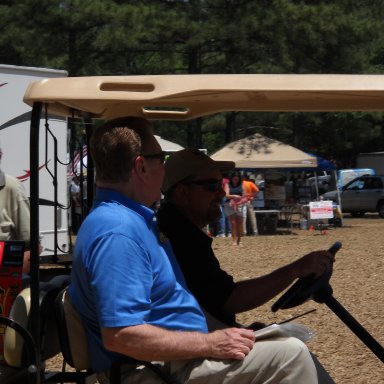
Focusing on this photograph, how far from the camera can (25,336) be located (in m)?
3.04

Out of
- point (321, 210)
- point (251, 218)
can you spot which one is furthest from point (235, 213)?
point (321, 210)

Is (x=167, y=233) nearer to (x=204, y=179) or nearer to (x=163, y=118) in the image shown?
(x=204, y=179)

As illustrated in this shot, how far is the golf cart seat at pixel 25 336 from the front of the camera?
10.0ft

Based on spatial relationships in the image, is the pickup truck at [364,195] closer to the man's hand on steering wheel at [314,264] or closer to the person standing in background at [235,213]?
the person standing in background at [235,213]

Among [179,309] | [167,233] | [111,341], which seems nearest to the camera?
[111,341]

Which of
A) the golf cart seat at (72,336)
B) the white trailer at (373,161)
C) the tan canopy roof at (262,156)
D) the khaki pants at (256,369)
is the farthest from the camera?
the white trailer at (373,161)

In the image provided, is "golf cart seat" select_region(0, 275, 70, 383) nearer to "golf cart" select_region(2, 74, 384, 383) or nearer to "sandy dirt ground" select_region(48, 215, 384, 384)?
"golf cart" select_region(2, 74, 384, 383)

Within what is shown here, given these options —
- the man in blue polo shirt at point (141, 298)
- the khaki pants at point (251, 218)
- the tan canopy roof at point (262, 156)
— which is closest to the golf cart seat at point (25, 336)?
the man in blue polo shirt at point (141, 298)

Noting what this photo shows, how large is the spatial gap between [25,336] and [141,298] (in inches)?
21.8

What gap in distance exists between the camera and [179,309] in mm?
2908

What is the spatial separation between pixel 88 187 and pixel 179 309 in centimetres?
150

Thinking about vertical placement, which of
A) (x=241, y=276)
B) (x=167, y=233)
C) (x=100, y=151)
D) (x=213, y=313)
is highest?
(x=100, y=151)

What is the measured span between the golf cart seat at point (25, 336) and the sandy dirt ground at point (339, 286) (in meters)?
2.61

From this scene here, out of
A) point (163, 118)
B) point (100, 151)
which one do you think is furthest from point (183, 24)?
point (100, 151)
